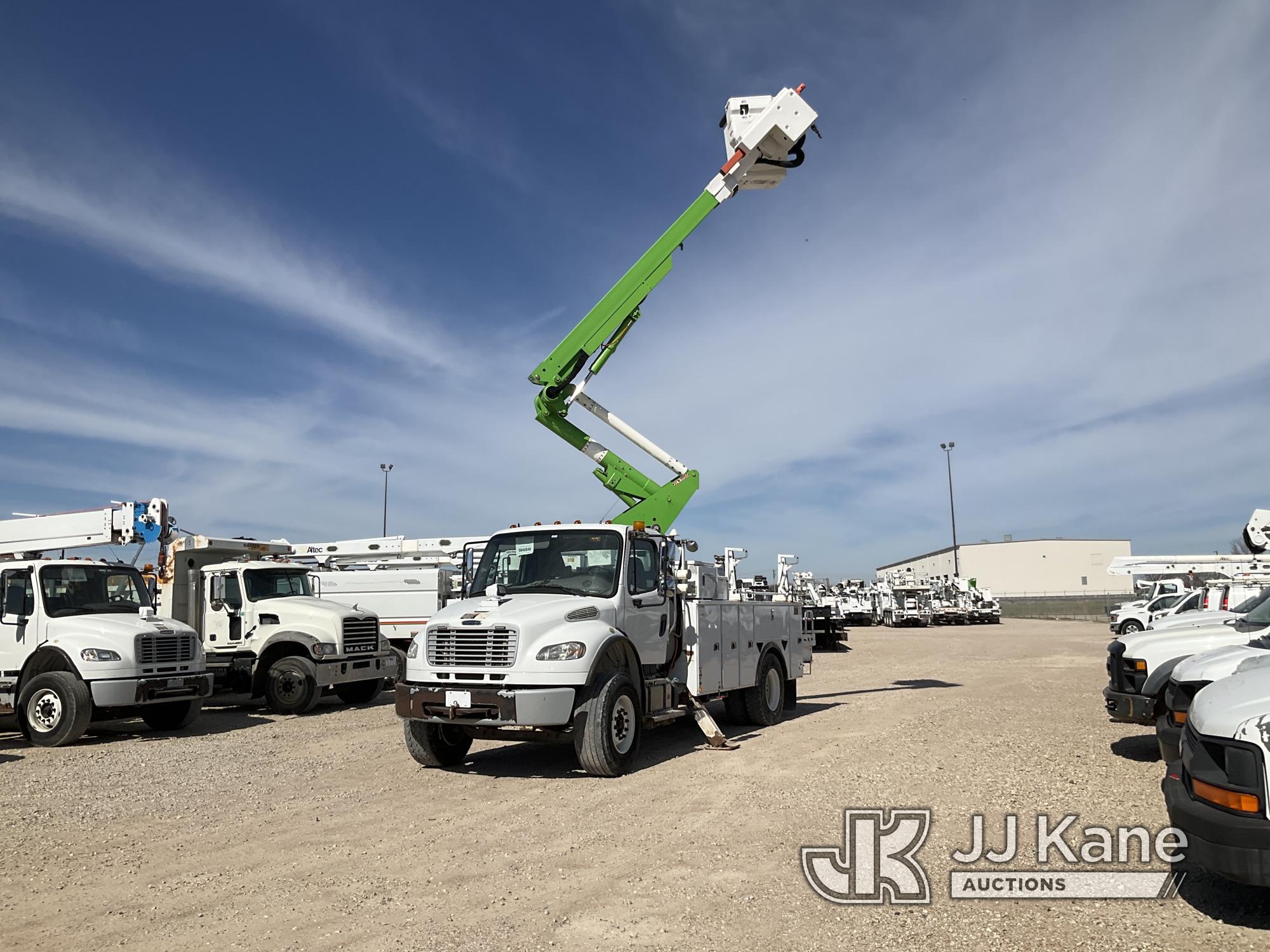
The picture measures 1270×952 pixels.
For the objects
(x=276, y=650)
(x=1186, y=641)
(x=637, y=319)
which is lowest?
(x=1186, y=641)

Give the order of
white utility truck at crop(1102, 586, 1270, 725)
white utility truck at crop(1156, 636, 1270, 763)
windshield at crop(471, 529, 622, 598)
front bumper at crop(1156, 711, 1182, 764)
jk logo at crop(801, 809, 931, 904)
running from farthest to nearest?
windshield at crop(471, 529, 622, 598) → white utility truck at crop(1102, 586, 1270, 725) → white utility truck at crop(1156, 636, 1270, 763) → front bumper at crop(1156, 711, 1182, 764) → jk logo at crop(801, 809, 931, 904)

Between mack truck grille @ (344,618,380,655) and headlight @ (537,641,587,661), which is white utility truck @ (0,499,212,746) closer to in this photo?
mack truck grille @ (344,618,380,655)

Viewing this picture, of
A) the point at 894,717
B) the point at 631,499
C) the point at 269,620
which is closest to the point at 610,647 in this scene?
the point at 894,717

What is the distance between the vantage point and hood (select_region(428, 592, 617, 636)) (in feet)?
27.3

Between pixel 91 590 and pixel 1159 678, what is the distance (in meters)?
12.6

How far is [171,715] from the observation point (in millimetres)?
12391

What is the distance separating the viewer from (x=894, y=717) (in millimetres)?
12125

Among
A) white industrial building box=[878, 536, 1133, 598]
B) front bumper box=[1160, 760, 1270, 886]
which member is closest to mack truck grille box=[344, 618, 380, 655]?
front bumper box=[1160, 760, 1270, 886]

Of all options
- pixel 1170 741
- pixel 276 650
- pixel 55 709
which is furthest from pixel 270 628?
pixel 1170 741

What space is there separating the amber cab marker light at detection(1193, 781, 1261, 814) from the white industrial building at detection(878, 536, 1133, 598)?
276ft

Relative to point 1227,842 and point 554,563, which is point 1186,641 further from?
point 554,563

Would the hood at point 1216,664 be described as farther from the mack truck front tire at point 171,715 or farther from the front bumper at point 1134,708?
the mack truck front tire at point 171,715

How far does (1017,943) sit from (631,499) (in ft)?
35.8

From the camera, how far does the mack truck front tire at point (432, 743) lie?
8.98 metres
